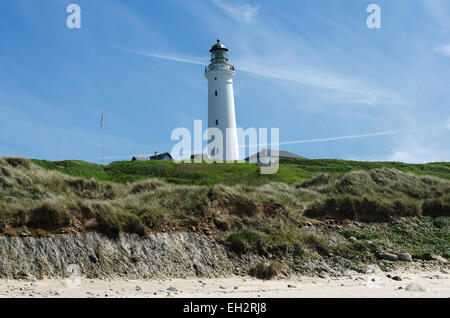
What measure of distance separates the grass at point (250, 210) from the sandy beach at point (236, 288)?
1.68 m

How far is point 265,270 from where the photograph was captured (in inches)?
430

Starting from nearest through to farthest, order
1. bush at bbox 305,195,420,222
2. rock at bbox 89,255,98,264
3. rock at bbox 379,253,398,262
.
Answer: rock at bbox 89,255,98,264
rock at bbox 379,253,398,262
bush at bbox 305,195,420,222

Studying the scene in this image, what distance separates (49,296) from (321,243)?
304 inches

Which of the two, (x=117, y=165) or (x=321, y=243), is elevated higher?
(x=117, y=165)

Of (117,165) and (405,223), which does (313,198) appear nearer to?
(405,223)

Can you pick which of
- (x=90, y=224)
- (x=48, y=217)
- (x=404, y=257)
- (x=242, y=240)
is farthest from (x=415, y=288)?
(x=48, y=217)

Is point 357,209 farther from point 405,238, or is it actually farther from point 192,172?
point 192,172

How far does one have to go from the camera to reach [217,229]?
12.8 m

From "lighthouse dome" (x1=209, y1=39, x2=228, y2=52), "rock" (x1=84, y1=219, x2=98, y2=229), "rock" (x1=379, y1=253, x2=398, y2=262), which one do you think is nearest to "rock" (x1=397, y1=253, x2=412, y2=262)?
"rock" (x1=379, y1=253, x2=398, y2=262)

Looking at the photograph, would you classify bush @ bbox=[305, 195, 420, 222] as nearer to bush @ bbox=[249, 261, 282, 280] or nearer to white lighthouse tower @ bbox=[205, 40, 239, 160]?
bush @ bbox=[249, 261, 282, 280]

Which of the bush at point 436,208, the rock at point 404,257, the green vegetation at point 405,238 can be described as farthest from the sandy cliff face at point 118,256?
the bush at point 436,208

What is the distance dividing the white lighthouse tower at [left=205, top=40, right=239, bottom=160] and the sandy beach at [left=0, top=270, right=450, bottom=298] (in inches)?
1435

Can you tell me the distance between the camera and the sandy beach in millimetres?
8656
